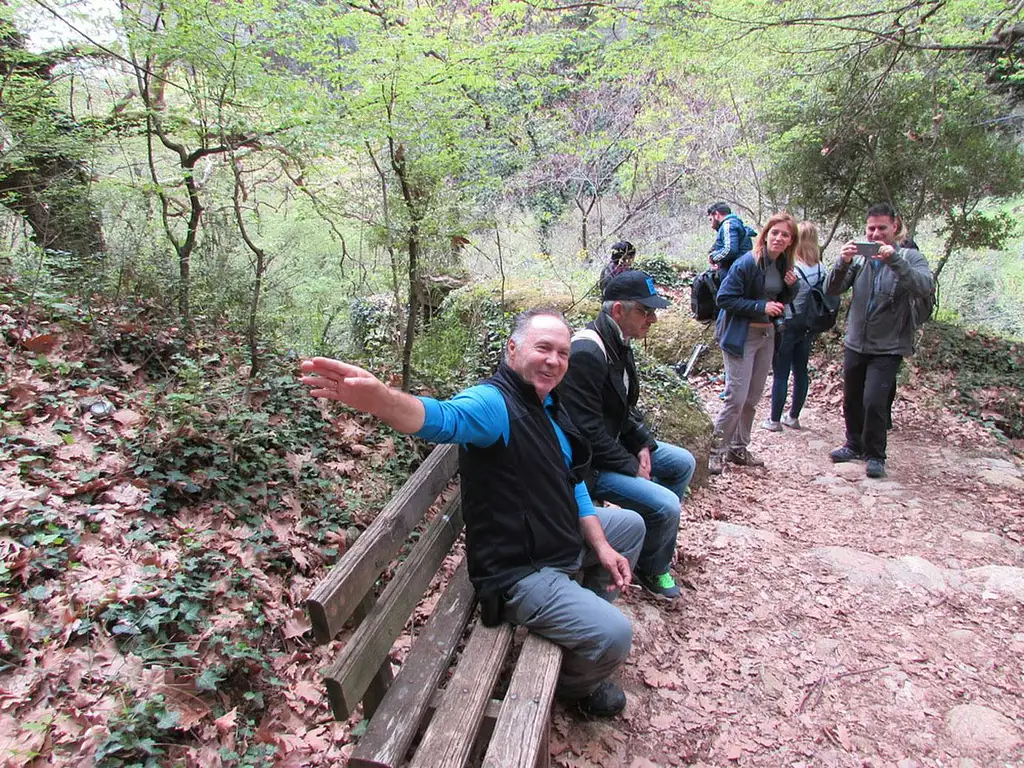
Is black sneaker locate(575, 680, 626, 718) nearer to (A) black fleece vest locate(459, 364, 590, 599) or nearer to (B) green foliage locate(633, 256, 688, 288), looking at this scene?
(A) black fleece vest locate(459, 364, 590, 599)

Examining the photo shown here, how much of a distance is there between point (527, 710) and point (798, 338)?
555cm

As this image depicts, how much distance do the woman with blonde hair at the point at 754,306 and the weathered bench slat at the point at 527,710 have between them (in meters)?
3.85

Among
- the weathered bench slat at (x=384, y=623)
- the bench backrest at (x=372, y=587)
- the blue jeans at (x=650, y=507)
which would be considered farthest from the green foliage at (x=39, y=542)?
the blue jeans at (x=650, y=507)

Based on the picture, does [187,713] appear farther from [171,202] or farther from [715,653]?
[171,202]

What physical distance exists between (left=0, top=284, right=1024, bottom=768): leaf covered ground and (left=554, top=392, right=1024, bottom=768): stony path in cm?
1

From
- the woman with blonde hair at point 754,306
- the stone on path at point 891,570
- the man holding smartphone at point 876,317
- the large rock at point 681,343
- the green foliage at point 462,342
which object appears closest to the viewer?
the stone on path at point 891,570

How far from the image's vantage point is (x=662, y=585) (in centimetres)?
365

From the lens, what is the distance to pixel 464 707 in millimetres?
2064

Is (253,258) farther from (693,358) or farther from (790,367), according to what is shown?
(693,358)

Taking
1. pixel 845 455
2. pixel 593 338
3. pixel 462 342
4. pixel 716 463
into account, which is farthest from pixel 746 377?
pixel 462 342

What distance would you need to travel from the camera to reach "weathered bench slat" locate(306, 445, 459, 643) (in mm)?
1818

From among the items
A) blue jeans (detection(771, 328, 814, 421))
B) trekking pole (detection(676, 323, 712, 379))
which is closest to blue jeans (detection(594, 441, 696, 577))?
blue jeans (detection(771, 328, 814, 421))

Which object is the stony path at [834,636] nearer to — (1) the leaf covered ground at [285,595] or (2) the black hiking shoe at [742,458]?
(1) the leaf covered ground at [285,595]

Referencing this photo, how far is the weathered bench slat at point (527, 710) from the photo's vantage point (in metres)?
1.88
